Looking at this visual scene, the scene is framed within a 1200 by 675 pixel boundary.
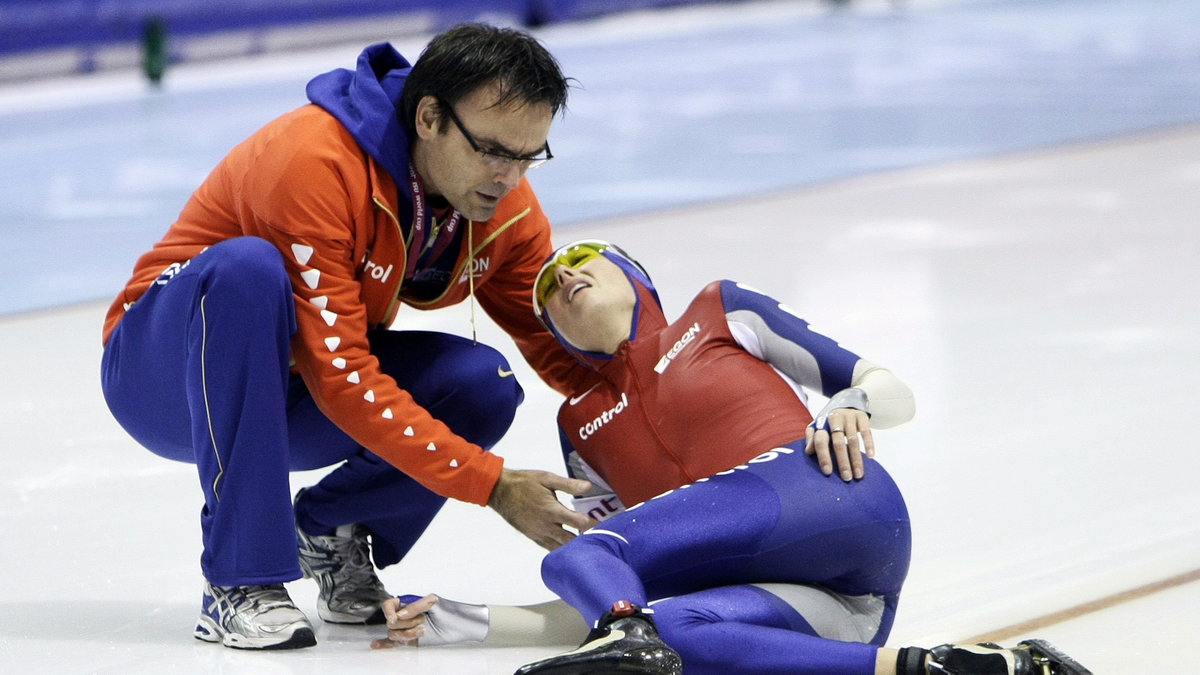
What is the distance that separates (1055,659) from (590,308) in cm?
94

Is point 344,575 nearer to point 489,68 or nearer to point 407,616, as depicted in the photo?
point 407,616

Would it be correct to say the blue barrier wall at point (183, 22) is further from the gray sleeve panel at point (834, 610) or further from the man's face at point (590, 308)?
the gray sleeve panel at point (834, 610)

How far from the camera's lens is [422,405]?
2580 millimetres

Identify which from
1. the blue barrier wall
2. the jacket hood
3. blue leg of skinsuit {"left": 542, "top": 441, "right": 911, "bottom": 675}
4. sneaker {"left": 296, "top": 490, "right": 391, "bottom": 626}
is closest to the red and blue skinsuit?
blue leg of skinsuit {"left": 542, "top": 441, "right": 911, "bottom": 675}

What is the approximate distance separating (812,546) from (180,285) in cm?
98

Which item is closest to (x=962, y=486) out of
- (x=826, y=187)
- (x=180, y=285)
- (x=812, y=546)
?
(x=812, y=546)

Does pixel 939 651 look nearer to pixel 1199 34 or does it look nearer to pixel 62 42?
pixel 62 42

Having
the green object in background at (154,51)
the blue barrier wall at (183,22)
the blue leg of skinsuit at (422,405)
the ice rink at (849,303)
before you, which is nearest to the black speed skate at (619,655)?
the ice rink at (849,303)

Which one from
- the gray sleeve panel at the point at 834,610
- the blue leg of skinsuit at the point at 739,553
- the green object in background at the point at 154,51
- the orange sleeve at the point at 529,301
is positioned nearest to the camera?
the blue leg of skinsuit at the point at 739,553

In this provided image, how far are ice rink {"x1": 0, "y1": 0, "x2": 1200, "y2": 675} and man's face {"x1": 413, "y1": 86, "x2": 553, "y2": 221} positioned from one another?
0.65 metres

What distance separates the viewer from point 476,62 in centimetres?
237

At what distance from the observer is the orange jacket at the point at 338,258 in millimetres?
2369

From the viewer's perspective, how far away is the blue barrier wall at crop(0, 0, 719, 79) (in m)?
10.7

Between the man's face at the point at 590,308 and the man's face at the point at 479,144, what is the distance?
0.75 feet
